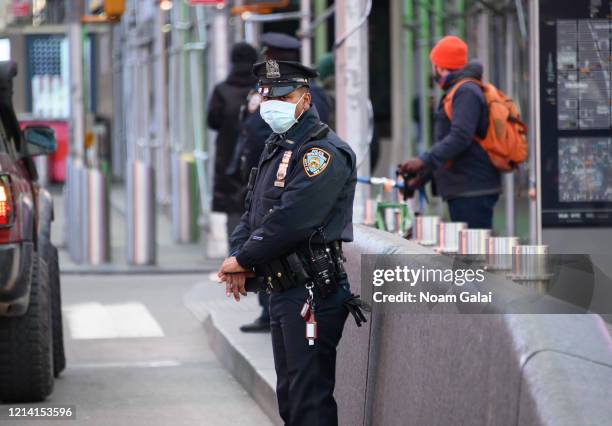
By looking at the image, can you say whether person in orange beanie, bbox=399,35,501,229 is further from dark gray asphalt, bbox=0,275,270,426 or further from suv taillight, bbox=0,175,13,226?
suv taillight, bbox=0,175,13,226

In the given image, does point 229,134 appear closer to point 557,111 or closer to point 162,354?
point 162,354

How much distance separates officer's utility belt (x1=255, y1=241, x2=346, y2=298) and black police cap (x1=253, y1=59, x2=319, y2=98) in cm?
59

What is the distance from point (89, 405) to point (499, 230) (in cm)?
836

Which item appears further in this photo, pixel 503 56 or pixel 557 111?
pixel 503 56

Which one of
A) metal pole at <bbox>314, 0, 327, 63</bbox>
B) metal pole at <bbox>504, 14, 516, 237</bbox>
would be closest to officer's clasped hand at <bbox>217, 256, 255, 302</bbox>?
metal pole at <bbox>504, 14, 516, 237</bbox>

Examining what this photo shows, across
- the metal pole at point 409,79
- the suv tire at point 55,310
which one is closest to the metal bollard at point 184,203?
the metal pole at point 409,79

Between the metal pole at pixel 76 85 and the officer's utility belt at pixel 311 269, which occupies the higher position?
the metal pole at pixel 76 85

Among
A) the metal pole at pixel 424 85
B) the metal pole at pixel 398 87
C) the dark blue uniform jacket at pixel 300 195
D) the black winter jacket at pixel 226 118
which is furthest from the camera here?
the metal pole at pixel 398 87

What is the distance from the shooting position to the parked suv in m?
7.72

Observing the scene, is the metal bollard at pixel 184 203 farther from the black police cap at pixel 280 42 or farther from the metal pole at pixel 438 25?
the black police cap at pixel 280 42

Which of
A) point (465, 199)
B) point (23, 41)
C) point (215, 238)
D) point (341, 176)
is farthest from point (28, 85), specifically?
point (341, 176)

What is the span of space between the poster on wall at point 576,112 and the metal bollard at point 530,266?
8.13ft

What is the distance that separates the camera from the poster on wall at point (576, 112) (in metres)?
8.41

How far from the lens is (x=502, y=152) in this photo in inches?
358
